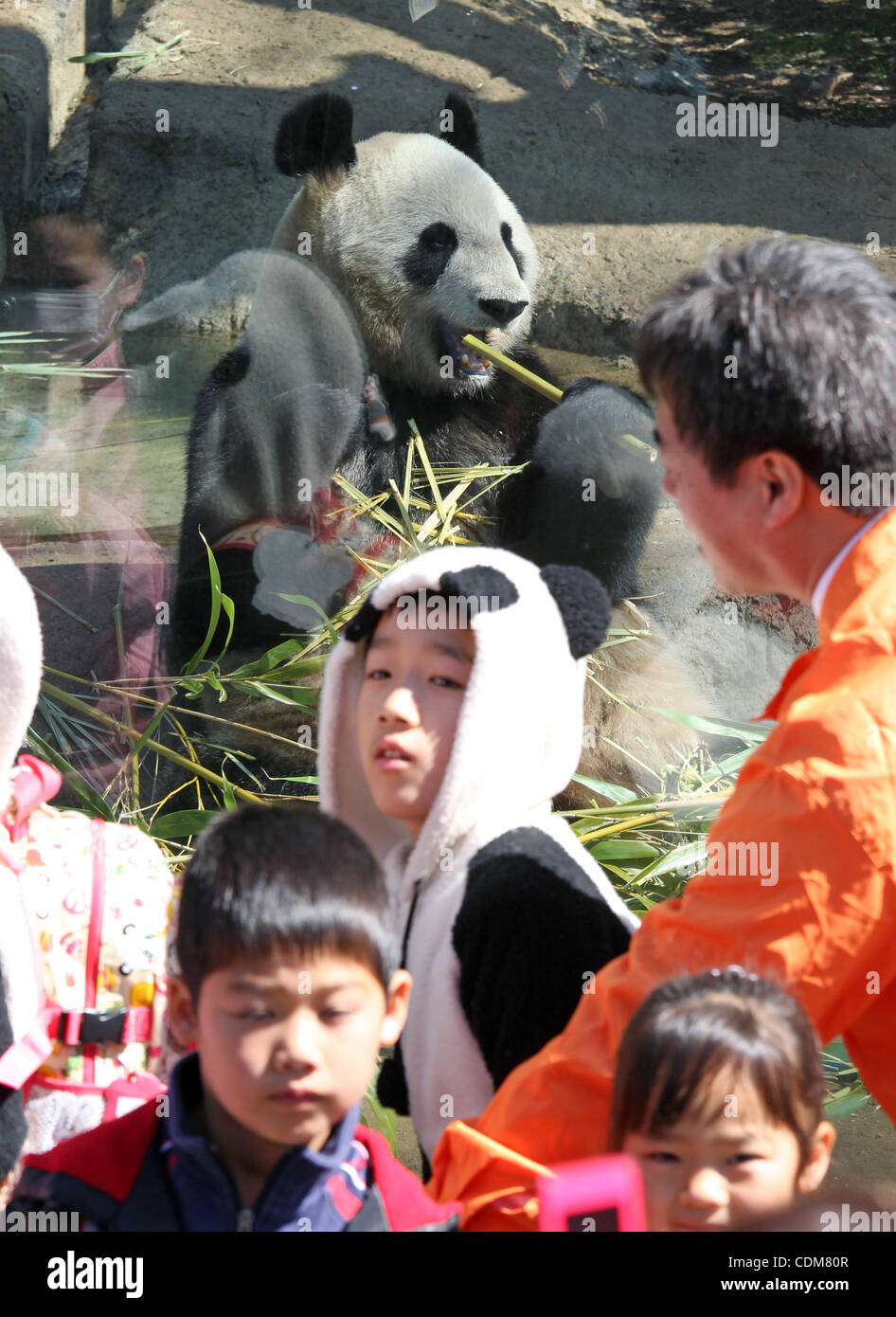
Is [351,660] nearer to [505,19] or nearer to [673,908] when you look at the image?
[673,908]

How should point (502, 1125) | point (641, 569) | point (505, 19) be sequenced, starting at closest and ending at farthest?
point (502, 1125)
point (641, 569)
point (505, 19)

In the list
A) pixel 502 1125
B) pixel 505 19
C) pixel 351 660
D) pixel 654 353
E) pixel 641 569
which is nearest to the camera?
pixel 502 1125

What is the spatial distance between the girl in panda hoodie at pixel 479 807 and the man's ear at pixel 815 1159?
28 cm

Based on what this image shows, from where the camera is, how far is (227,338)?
3.55 meters

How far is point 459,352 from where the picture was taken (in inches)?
116

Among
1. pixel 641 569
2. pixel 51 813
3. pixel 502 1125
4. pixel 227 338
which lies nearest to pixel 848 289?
pixel 502 1125

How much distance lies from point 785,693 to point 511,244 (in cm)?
212

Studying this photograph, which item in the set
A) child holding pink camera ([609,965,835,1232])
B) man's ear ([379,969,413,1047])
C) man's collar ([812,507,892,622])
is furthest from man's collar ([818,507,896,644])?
man's ear ([379,969,413,1047])

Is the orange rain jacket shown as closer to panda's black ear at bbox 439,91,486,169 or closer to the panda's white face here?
the panda's white face

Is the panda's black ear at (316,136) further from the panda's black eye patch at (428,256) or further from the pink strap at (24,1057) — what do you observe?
the pink strap at (24,1057)

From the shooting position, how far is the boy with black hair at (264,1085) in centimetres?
101

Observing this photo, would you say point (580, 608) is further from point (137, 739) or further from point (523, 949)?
point (137, 739)

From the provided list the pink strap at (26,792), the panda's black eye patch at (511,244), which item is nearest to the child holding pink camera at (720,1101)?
the pink strap at (26,792)
